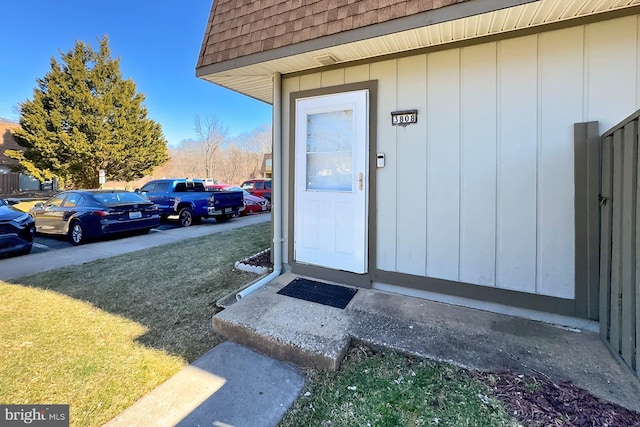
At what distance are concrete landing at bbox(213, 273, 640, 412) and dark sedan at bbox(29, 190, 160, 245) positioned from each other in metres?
5.90

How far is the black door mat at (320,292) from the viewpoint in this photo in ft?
10.2

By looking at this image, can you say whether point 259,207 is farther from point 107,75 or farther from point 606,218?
point 107,75

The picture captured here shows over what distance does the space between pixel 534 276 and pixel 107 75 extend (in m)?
24.6

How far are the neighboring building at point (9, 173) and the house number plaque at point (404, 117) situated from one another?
89.6 ft

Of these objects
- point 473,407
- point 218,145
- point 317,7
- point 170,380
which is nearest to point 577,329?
point 473,407

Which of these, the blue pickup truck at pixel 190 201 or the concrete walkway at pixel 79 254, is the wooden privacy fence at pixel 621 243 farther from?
the blue pickup truck at pixel 190 201

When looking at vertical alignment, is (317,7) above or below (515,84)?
above

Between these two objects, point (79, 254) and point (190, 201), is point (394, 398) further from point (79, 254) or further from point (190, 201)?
point (190, 201)

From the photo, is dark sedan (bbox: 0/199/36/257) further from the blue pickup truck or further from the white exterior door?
the white exterior door

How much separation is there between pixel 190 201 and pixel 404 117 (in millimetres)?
8164

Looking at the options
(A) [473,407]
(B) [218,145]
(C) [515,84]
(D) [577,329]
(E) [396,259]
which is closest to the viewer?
(A) [473,407]

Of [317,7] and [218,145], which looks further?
[218,145]

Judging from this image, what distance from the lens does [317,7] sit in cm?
300

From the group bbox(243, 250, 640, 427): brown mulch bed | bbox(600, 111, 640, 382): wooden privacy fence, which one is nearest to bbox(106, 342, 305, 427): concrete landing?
bbox(243, 250, 640, 427): brown mulch bed
